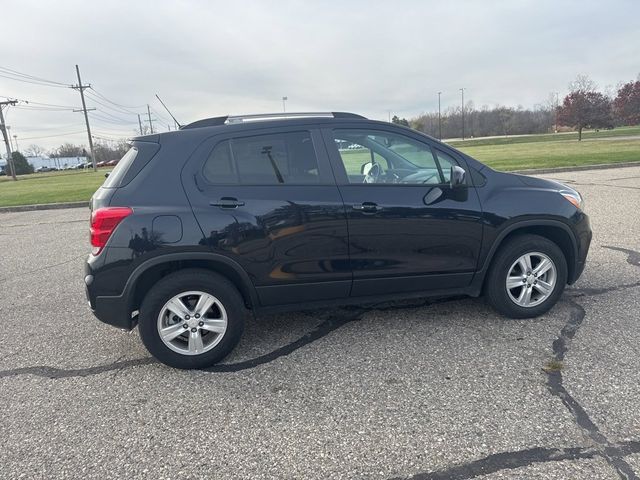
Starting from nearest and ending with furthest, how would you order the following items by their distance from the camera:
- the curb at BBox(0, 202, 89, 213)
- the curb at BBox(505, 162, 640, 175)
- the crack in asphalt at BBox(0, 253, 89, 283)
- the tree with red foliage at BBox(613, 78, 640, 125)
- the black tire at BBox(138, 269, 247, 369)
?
the black tire at BBox(138, 269, 247, 369) → the crack in asphalt at BBox(0, 253, 89, 283) → the curb at BBox(0, 202, 89, 213) → the curb at BBox(505, 162, 640, 175) → the tree with red foliage at BBox(613, 78, 640, 125)

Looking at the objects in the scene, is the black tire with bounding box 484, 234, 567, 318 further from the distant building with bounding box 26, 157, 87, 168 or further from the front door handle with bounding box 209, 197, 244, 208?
the distant building with bounding box 26, 157, 87, 168

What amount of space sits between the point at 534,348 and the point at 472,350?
478 millimetres

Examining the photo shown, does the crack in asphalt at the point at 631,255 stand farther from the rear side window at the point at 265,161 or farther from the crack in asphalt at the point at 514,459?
the rear side window at the point at 265,161

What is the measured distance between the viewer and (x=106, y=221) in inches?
118

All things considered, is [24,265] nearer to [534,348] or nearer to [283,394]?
[283,394]

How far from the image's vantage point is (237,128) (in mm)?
3305

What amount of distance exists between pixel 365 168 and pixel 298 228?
32.1 inches

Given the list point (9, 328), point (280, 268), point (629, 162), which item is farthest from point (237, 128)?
point (629, 162)

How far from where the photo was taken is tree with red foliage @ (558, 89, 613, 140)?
151ft

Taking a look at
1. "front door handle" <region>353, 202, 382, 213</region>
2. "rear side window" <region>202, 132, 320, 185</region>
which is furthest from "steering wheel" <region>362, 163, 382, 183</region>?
"rear side window" <region>202, 132, 320, 185</region>

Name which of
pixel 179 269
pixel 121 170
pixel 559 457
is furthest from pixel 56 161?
pixel 559 457

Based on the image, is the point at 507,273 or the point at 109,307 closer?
the point at 109,307

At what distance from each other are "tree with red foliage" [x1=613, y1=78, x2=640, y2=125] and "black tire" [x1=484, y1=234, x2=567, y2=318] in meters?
64.0

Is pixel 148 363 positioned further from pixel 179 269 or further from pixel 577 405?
pixel 577 405
